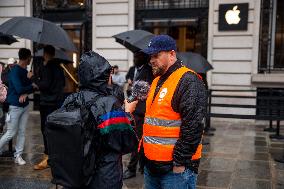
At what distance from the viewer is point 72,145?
109 inches

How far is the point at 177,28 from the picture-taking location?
43.5 ft

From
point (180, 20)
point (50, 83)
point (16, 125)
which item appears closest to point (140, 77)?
point (50, 83)

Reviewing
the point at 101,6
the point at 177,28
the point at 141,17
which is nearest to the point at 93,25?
the point at 101,6

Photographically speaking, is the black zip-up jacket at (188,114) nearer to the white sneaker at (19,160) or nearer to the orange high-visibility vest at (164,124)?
the orange high-visibility vest at (164,124)

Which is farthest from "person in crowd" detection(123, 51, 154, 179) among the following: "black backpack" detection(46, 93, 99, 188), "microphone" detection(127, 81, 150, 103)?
"black backpack" detection(46, 93, 99, 188)

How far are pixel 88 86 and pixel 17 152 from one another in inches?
163

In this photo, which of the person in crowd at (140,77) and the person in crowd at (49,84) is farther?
the person in crowd at (49,84)

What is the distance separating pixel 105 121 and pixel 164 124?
0.46m

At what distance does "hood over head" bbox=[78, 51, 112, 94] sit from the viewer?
300 cm

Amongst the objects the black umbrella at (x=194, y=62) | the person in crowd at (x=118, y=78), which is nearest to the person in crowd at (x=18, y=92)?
the black umbrella at (x=194, y=62)

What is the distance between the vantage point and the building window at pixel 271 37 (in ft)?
40.3

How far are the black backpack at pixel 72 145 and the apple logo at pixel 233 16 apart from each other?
10.2 m

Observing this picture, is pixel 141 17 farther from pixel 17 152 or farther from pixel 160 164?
pixel 160 164

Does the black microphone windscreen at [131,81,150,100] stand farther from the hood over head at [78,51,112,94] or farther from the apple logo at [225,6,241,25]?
the apple logo at [225,6,241,25]
